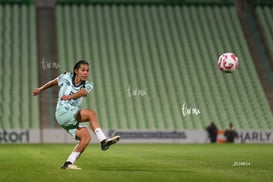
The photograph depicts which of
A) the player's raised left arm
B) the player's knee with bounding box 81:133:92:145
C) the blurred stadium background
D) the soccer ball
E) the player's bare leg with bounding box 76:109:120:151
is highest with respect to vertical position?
the blurred stadium background

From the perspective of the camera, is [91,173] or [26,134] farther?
[26,134]

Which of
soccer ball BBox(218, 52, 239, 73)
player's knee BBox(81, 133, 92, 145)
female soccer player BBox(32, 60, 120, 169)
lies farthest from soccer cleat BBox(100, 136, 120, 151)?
soccer ball BBox(218, 52, 239, 73)

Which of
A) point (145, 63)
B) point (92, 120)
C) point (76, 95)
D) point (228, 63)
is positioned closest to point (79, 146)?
point (92, 120)

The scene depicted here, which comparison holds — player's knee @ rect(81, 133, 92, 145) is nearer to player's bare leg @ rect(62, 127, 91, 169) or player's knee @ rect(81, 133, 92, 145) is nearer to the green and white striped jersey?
player's bare leg @ rect(62, 127, 91, 169)

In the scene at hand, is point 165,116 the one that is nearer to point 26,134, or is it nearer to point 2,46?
point 26,134

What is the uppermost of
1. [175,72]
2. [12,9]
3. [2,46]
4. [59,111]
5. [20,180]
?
[12,9]

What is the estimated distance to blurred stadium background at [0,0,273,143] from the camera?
37.5 metres

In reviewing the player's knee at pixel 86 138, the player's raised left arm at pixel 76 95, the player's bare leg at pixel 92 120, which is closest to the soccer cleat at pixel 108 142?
the player's bare leg at pixel 92 120

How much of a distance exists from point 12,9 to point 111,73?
334 inches

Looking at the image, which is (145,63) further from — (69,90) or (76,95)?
(76,95)

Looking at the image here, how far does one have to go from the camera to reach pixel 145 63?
136ft

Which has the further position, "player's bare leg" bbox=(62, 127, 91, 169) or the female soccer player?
"player's bare leg" bbox=(62, 127, 91, 169)

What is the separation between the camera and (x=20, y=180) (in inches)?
441

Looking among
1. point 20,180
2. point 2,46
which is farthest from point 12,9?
point 20,180
